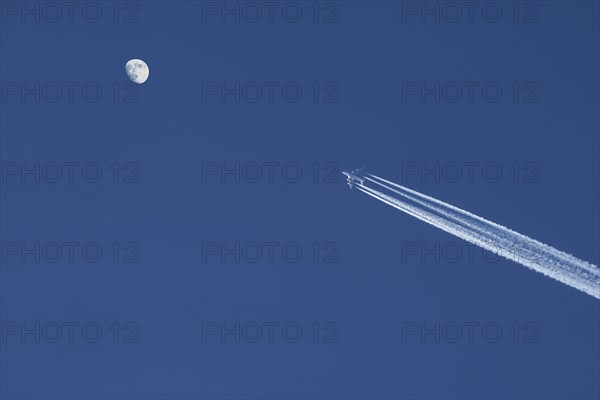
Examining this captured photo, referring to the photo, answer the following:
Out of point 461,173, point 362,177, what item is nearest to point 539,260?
point 461,173

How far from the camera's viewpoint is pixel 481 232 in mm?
31938

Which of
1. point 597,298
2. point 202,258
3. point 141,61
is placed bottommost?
point 597,298

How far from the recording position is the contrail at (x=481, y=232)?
31359 mm

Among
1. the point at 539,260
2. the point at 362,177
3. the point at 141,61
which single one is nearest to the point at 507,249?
the point at 539,260

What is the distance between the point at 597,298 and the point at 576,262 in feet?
3.55

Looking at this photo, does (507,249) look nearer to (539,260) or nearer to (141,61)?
(539,260)

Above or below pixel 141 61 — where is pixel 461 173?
below

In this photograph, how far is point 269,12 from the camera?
107 ft

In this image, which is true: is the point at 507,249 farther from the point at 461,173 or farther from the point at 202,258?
the point at 202,258

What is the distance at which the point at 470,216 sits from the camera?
32000mm

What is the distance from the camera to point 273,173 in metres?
32.3

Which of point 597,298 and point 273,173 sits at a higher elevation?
point 273,173

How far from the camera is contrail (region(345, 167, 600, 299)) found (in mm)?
31359

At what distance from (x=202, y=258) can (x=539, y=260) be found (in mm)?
8936
